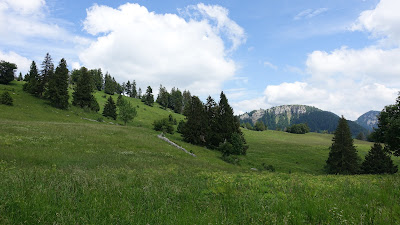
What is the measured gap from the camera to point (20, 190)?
5102 millimetres

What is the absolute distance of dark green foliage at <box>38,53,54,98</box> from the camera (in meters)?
66.6

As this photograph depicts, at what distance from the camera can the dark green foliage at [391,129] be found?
23.3 metres

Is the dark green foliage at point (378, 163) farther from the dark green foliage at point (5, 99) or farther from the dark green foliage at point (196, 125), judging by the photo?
the dark green foliage at point (5, 99)

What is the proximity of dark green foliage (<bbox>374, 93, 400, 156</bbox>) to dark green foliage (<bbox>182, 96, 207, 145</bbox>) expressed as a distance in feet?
119

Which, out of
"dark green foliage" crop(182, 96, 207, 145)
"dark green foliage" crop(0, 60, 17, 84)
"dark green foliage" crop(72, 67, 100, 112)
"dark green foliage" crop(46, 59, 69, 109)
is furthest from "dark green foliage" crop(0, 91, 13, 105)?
"dark green foliage" crop(182, 96, 207, 145)

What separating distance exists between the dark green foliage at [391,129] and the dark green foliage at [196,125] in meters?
36.2

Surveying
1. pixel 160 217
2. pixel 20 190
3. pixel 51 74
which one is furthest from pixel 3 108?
pixel 160 217

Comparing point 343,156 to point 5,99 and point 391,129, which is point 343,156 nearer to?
point 391,129

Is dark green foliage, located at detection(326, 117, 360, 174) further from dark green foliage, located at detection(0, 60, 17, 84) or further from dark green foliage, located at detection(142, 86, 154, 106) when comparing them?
dark green foliage, located at detection(0, 60, 17, 84)

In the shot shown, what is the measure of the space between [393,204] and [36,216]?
8525mm

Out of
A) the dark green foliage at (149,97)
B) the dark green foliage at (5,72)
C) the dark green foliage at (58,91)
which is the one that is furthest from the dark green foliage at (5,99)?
the dark green foliage at (149,97)

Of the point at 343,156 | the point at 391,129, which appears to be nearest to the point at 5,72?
the point at 391,129

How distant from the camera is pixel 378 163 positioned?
139ft

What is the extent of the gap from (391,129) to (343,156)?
2657 cm
